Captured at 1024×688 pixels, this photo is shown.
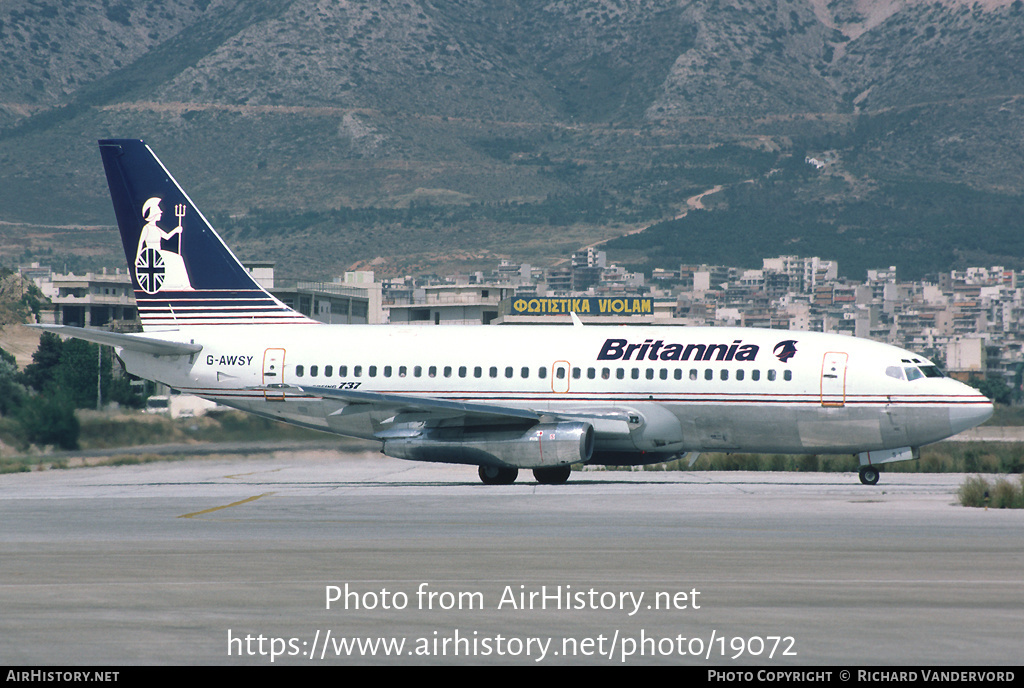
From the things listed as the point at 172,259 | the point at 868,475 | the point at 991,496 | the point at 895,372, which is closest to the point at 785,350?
the point at 895,372

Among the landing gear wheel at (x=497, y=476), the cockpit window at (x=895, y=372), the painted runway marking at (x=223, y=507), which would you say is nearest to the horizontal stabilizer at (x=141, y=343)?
the painted runway marking at (x=223, y=507)

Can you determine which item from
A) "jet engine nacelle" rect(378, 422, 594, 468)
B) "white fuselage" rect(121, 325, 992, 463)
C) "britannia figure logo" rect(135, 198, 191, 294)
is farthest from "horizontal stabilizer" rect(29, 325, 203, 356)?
"jet engine nacelle" rect(378, 422, 594, 468)

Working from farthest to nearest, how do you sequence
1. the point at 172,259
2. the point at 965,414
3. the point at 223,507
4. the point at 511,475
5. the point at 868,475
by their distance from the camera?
the point at 172,259 < the point at 511,475 < the point at 868,475 < the point at 965,414 < the point at 223,507

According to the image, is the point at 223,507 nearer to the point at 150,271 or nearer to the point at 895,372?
the point at 150,271

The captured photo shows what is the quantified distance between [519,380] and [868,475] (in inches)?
362

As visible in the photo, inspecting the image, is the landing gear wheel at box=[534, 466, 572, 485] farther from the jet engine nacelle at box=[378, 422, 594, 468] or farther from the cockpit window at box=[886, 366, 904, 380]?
the cockpit window at box=[886, 366, 904, 380]

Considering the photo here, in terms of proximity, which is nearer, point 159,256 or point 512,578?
point 512,578

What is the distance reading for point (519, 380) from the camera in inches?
1328

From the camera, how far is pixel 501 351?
34188 mm

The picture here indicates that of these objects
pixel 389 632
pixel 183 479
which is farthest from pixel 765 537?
pixel 183 479

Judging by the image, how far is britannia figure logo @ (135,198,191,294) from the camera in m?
36.9

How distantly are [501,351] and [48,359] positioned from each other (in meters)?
92.2

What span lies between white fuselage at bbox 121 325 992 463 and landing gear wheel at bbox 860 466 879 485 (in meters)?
0.54
